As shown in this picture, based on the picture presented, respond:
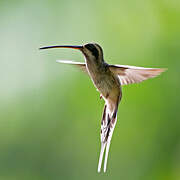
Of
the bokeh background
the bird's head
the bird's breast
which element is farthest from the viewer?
the bokeh background

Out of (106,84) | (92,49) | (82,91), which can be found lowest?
(82,91)

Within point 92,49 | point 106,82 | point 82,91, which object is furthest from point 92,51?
point 82,91

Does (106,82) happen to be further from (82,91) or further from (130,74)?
(82,91)

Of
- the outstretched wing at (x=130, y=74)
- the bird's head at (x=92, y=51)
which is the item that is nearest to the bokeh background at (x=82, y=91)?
the outstretched wing at (x=130, y=74)

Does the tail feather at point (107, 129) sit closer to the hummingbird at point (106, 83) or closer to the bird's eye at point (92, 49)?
the hummingbird at point (106, 83)

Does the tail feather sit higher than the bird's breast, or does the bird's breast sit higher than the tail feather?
the bird's breast

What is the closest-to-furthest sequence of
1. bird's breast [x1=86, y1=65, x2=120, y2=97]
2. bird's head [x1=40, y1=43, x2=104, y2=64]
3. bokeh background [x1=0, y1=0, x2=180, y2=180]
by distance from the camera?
bird's head [x1=40, y1=43, x2=104, y2=64]
bird's breast [x1=86, y1=65, x2=120, y2=97]
bokeh background [x1=0, y1=0, x2=180, y2=180]

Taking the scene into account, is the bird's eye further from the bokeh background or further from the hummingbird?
the bokeh background

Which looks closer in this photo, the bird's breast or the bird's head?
the bird's head

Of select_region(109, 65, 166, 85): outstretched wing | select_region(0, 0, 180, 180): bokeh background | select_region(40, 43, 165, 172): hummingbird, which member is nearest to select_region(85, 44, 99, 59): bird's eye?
select_region(40, 43, 165, 172): hummingbird
